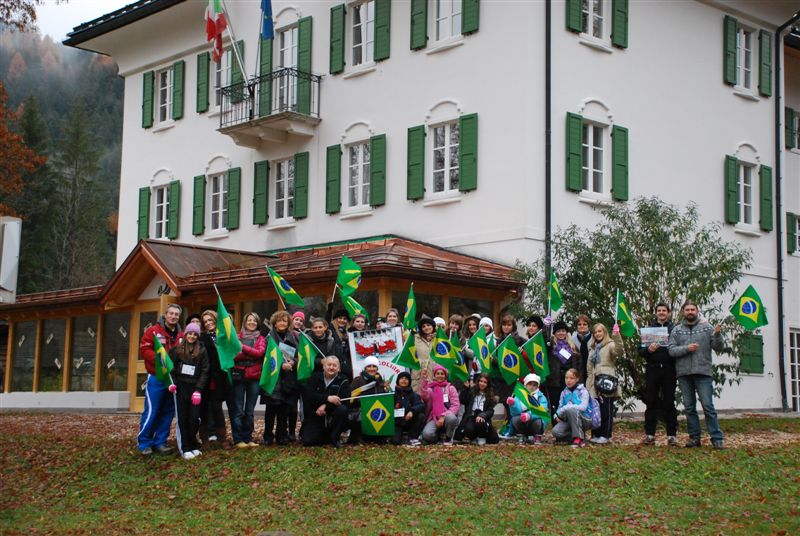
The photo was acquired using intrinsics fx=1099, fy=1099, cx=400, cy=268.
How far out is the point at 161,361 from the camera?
533 inches

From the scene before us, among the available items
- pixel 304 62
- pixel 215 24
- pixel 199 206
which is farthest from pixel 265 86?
pixel 199 206

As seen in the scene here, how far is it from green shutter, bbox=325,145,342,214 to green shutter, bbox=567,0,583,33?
5930 mm

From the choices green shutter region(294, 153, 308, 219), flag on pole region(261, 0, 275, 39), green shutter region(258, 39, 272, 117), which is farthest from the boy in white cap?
flag on pole region(261, 0, 275, 39)

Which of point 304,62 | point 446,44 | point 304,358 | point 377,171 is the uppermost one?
point 304,62

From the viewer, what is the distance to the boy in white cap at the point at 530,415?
1436 centimetres

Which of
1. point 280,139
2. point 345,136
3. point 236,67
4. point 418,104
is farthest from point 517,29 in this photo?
point 236,67

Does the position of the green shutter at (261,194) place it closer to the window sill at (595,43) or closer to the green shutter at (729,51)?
the window sill at (595,43)

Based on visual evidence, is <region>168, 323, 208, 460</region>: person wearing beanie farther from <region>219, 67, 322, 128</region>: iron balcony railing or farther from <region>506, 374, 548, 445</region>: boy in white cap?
<region>219, 67, 322, 128</region>: iron balcony railing

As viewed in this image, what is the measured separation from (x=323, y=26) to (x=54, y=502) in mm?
16063

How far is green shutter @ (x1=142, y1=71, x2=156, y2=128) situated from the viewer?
3083cm

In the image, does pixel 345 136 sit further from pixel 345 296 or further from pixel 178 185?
pixel 345 296

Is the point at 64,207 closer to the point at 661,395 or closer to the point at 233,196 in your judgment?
the point at 233,196

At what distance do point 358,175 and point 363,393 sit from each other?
1123cm

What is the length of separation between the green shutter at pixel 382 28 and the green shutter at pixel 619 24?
4800mm
